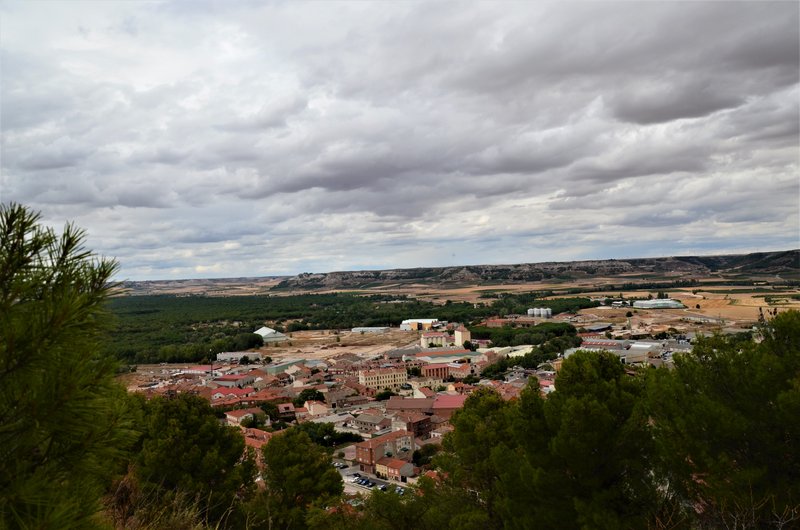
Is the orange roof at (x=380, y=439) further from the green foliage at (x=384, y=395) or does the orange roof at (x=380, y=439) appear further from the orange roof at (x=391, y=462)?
the green foliage at (x=384, y=395)

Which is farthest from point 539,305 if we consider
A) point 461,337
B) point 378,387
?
point 378,387

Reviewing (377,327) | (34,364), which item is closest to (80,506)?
(34,364)

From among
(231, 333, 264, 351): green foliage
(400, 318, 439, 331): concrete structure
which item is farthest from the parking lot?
(400, 318, 439, 331): concrete structure

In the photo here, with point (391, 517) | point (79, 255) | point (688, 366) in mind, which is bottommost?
point (391, 517)

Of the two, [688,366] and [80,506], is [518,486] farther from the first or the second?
[80,506]

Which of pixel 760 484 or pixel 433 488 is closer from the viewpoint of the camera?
pixel 760 484

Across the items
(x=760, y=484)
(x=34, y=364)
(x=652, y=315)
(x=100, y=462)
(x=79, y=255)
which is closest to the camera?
(x=34, y=364)

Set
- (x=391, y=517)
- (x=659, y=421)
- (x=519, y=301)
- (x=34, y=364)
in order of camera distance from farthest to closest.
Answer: (x=519, y=301) < (x=391, y=517) < (x=659, y=421) < (x=34, y=364)
